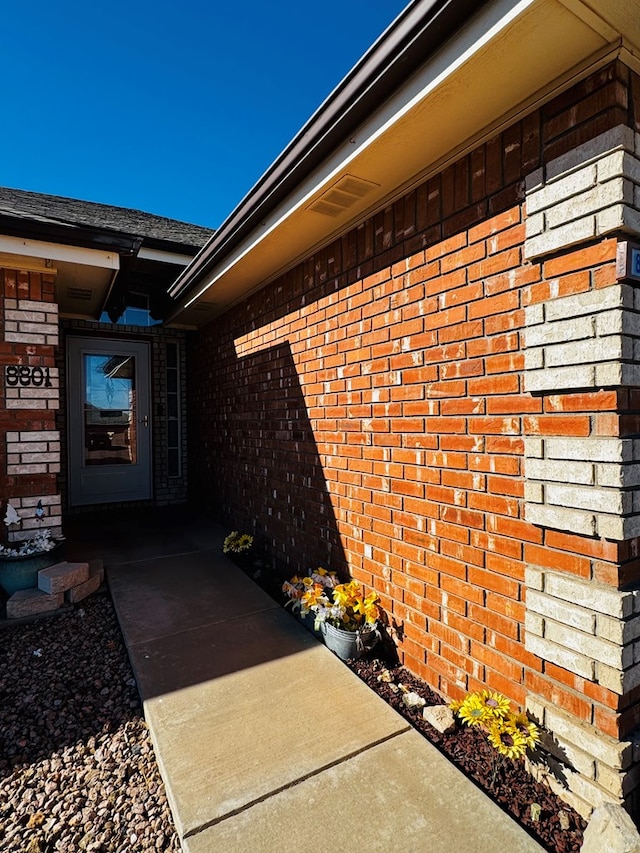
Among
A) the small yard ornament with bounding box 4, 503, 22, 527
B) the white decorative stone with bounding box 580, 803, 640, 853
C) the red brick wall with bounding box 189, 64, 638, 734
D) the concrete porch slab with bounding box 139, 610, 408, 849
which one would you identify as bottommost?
the concrete porch slab with bounding box 139, 610, 408, 849

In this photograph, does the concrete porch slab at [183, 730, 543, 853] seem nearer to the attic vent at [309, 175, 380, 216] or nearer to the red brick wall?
the red brick wall

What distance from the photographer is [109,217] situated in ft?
19.2

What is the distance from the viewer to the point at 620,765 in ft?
5.13

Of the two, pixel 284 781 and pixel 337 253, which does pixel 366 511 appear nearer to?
pixel 284 781

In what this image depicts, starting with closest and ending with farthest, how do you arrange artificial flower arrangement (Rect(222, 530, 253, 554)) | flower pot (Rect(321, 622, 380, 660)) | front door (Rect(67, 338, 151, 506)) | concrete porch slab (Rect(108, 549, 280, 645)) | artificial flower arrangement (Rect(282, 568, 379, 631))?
flower pot (Rect(321, 622, 380, 660)), artificial flower arrangement (Rect(282, 568, 379, 631)), concrete porch slab (Rect(108, 549, 280, 645)), artificial flower arrangement (Rect(222, 530, 253, 554)), front door (Rect(67, 338, 151, 506))

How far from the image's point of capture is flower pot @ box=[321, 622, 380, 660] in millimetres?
2678

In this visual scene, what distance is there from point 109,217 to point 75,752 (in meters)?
5.95

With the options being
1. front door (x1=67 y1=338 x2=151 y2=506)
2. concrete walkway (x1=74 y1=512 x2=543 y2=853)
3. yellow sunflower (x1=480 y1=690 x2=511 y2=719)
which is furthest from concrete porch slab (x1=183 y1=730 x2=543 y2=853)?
front door (x1=67 y1=338 x2=151 y2=506)

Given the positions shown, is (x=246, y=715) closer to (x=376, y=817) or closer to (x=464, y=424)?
(x=376, y=817)

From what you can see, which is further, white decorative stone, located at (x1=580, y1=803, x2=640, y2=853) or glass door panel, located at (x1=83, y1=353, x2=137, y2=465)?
glass door panel, located at (x1=83, y1=353, x2=137, y2=465)

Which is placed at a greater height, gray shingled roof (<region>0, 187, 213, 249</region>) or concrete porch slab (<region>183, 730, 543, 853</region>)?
gray shingled roof (<region>0, 187, 213, 249</region>)

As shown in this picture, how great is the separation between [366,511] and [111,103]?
6.68 meters

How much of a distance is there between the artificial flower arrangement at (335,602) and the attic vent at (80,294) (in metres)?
3.91

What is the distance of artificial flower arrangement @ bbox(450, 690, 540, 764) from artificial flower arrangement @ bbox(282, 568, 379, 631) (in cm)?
90
